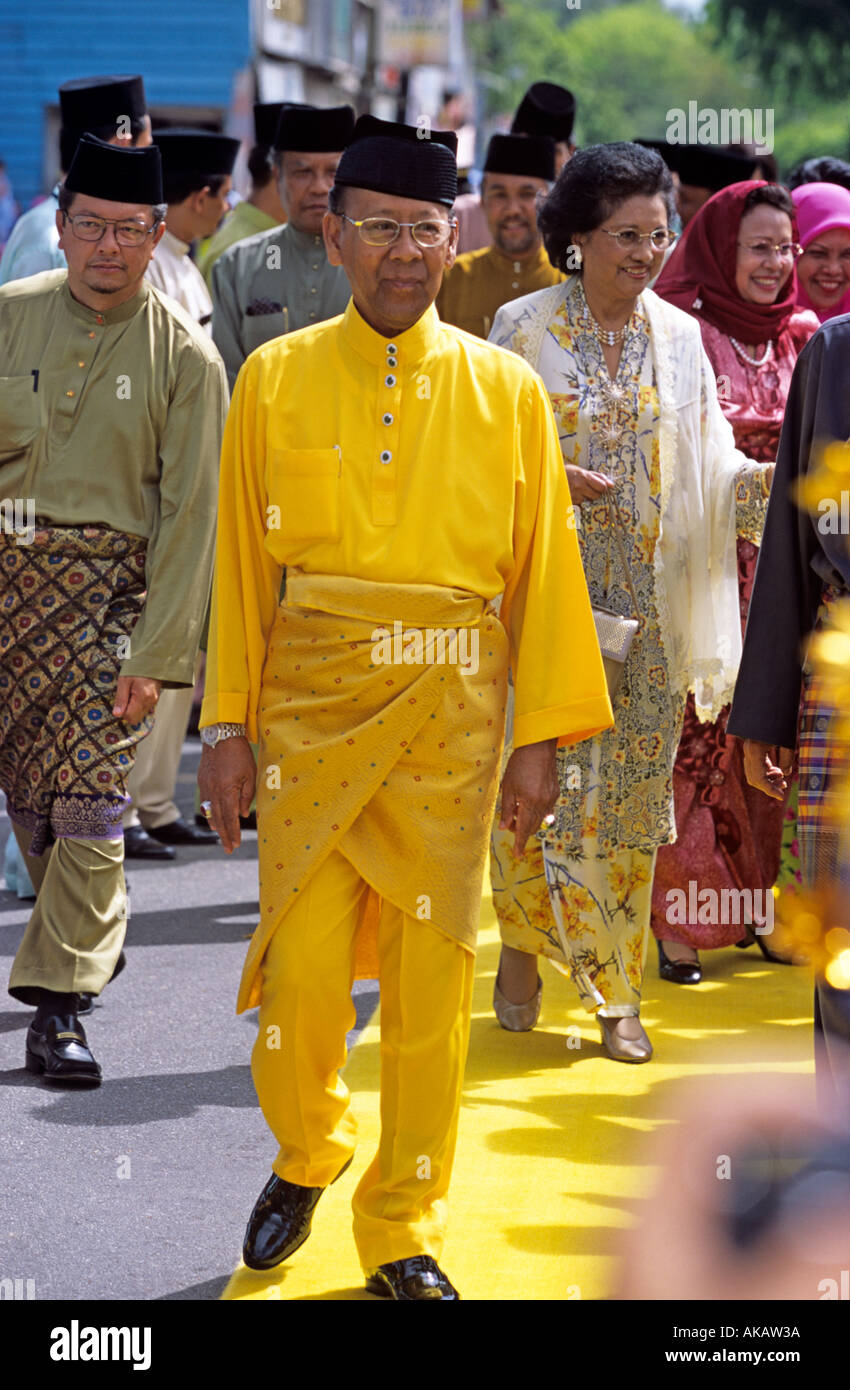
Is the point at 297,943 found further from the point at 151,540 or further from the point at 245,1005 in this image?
the point at 151,540

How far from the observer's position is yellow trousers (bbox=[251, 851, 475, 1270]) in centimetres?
370

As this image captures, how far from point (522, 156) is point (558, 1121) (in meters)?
4.39

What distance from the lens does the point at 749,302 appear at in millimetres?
6070

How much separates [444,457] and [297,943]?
91 centimetres

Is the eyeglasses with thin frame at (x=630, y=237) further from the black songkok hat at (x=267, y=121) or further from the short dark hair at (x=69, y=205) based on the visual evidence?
the black songkok hat at (x=267, y=121)

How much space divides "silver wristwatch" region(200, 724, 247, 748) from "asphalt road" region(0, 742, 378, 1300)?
993 mm

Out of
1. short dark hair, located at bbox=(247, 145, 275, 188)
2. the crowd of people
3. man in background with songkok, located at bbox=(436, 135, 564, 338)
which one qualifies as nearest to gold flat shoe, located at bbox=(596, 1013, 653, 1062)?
the crowd of people

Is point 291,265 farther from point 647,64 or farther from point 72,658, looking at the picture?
point 647,64

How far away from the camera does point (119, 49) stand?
76.8 ft

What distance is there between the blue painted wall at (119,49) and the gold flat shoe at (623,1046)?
1972cm

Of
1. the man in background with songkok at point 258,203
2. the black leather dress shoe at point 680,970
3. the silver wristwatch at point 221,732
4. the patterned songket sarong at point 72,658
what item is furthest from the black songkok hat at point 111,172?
the man in background with songkok at point 258,203

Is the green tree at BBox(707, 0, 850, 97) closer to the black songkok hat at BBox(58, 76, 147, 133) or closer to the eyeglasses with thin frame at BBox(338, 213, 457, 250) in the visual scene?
the black songkok hat at BBox(58, 76, 147, 133)

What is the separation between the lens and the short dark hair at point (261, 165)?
884 cm
